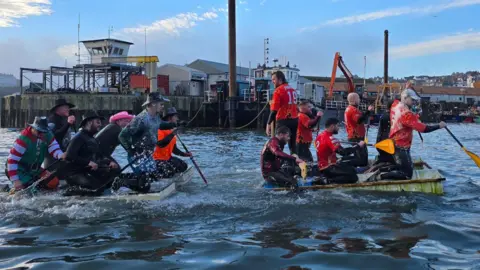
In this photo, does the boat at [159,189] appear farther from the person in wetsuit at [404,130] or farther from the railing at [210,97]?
the railing at [210,97]

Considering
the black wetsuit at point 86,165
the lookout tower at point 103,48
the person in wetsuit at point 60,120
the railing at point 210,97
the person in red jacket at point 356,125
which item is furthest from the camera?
the lookout tower at point 103,48

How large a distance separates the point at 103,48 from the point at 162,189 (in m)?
41.1

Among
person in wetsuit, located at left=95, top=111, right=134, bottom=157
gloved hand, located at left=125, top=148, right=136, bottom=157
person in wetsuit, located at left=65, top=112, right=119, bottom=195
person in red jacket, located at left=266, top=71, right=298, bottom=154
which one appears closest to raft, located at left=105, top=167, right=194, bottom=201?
person in wetsuit, located at left=65, top=112, right=119, bottom=195

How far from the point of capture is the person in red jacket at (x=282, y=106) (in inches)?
412

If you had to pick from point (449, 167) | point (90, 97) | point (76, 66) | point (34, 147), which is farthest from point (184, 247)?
point (76, 66)

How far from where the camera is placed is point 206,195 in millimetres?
9297

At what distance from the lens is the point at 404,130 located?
28.9ft

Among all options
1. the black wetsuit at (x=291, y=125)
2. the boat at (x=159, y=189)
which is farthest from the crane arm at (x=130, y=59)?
the black wetsuit at (x=291, y=125)

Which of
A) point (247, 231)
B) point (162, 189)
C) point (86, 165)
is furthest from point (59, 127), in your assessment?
point (247, 231)

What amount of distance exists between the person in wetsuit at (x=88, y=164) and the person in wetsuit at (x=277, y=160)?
2.91m

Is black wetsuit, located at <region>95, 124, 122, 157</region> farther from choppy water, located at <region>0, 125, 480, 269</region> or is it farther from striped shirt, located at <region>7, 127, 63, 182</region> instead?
choppy water, located at <region>0, 125, 480, 269</region>

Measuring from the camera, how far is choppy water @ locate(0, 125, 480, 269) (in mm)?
5418

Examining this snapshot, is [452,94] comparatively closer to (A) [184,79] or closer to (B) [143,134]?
(A) [184,79]

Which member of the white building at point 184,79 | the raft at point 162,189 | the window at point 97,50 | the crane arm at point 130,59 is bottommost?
the raft at point 162,189
